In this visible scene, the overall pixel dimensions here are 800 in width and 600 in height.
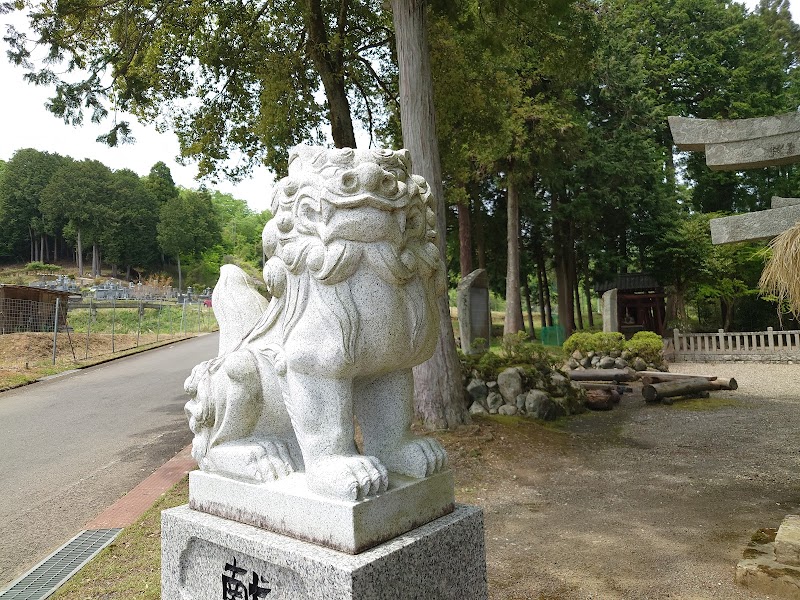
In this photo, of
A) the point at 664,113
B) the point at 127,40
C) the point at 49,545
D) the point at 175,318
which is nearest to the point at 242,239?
the point at 175,318

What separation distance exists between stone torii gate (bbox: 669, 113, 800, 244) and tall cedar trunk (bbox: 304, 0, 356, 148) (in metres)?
5.04

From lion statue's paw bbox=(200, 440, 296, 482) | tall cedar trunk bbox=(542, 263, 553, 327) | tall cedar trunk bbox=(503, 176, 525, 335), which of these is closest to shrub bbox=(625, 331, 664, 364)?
tall cedar trunk bbox=(503, 176, 525, 335)

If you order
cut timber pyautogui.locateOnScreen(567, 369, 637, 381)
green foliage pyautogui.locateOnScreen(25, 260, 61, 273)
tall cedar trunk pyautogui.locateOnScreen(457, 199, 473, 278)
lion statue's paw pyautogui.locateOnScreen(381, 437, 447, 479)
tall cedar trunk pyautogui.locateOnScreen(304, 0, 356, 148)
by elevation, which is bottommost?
cut timber pyautogui.locateOnScreen(567, 369, 637, 381)

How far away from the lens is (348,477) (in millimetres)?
1759

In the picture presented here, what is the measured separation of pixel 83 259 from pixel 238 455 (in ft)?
171

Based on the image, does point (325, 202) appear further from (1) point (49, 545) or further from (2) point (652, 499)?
(2) point (652, 499)

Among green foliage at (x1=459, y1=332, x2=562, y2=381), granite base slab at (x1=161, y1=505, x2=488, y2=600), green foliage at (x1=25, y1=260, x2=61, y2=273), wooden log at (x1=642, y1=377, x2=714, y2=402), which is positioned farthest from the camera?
green foliage at (x1=25, y1=260, x2=61, y2=273)

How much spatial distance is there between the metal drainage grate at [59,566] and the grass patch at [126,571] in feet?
0.23

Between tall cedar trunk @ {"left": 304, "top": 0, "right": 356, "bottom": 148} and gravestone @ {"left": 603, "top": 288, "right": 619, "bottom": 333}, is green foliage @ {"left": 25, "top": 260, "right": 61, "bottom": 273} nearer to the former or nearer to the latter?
gravestone @ {"left": 603, "top": 288, "right": 619, "bottom": 333}

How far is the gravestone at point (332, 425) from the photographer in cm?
179

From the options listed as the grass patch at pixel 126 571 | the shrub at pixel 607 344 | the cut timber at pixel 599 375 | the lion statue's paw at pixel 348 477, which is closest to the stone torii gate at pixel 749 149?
the lion statue's paw at pixel 348 477

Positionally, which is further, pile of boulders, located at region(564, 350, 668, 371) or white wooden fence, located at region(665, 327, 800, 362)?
white wooden fence, located at region(665, 327, 800, 362)

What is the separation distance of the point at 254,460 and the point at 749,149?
16.4 ft

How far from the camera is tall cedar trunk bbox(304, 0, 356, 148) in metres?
8.83
